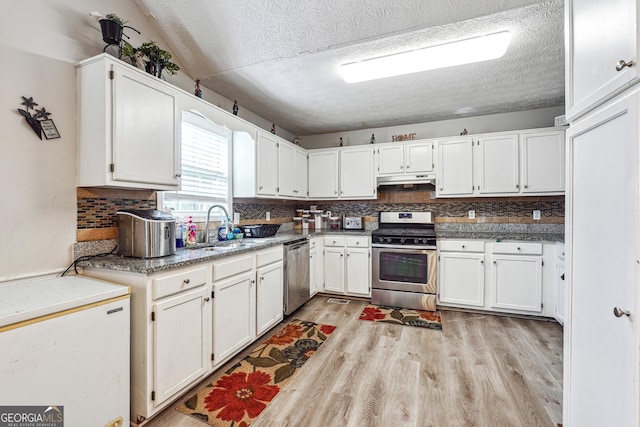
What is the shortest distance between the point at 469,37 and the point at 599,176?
1688mm

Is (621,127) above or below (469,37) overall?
below

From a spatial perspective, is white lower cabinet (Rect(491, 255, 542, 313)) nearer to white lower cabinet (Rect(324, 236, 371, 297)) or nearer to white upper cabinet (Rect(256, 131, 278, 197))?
white lower cabinet (Rect(324, 236, 371, 297))

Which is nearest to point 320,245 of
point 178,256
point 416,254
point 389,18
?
point 416,254

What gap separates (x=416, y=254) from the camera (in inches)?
137

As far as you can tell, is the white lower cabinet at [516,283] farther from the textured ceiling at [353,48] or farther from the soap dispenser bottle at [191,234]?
the soap dispenser bottle at [191,234]

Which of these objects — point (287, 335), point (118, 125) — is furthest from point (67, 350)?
point (287, 335)

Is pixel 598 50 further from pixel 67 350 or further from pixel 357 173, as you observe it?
pixel 357 173

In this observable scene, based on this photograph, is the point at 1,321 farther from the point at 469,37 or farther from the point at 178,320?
the point at 469,37

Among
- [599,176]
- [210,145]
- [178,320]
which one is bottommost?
[178,320]

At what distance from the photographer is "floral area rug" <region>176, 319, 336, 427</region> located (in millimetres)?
1684

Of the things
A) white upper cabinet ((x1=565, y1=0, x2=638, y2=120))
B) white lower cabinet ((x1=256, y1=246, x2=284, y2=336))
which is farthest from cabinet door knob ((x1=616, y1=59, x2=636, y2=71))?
white lower cabinet ((x1=256, y1=246, x2=284, y2=336))

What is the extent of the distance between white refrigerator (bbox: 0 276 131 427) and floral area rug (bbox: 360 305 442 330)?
239 centimetres

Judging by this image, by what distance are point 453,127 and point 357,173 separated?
1542 millimetres

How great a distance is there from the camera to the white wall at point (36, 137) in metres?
1.51
